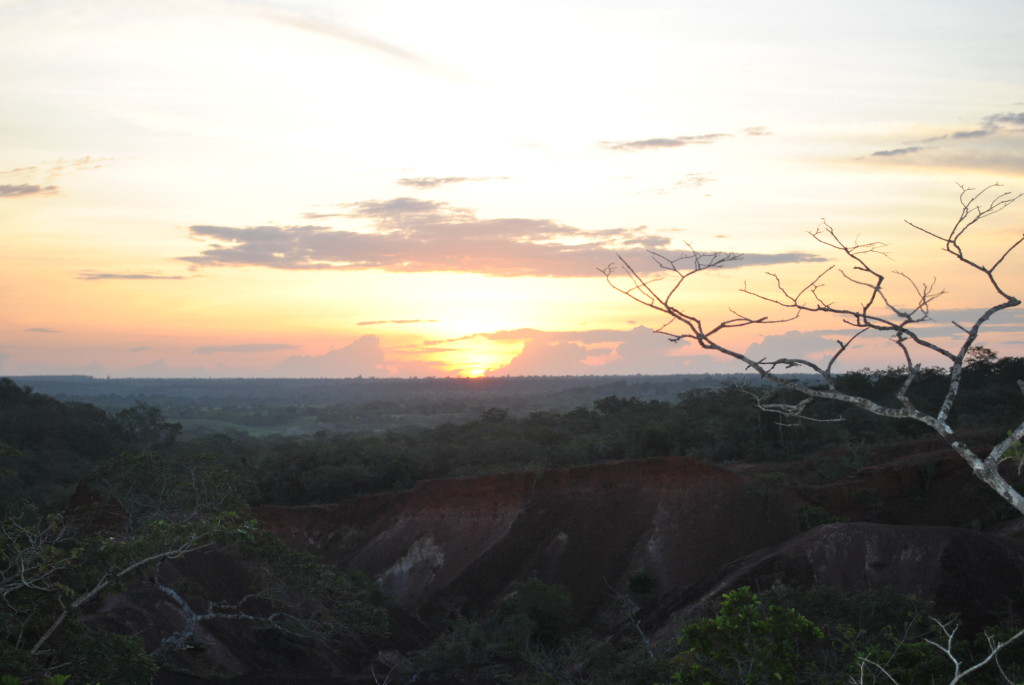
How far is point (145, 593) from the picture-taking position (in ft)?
102

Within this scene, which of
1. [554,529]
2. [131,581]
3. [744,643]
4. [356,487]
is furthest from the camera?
[356,487]

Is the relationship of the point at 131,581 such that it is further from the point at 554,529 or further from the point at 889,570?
the point at 554,529

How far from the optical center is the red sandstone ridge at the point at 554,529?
4134 centimetres

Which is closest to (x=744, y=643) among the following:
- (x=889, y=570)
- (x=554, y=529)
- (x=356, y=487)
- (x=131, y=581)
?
(x=131, y=581)

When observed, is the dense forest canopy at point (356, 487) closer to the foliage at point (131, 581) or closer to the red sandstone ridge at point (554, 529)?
the foliage at point (131, 581)

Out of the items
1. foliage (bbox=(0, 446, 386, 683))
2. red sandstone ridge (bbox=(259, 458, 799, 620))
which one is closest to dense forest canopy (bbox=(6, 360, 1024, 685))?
foliage (bbox=(0, 446, 386, 683))

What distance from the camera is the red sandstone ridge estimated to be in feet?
136

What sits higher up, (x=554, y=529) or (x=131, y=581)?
(x=131, y=581)

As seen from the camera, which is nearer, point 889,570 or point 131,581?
point 131,581

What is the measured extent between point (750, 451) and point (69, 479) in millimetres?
45683

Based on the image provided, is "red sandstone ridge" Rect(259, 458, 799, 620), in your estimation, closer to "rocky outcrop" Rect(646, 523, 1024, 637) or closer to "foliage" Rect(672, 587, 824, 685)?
"rocky outcrop" Rect(646, 523, 1024, 637)

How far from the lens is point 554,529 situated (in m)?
45.2

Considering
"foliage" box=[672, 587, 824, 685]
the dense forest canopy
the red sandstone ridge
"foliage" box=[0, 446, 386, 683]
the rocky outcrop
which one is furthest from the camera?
the red sandstone ridge

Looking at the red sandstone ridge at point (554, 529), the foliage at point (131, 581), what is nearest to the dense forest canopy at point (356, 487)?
the foliage at point (131, 581)
